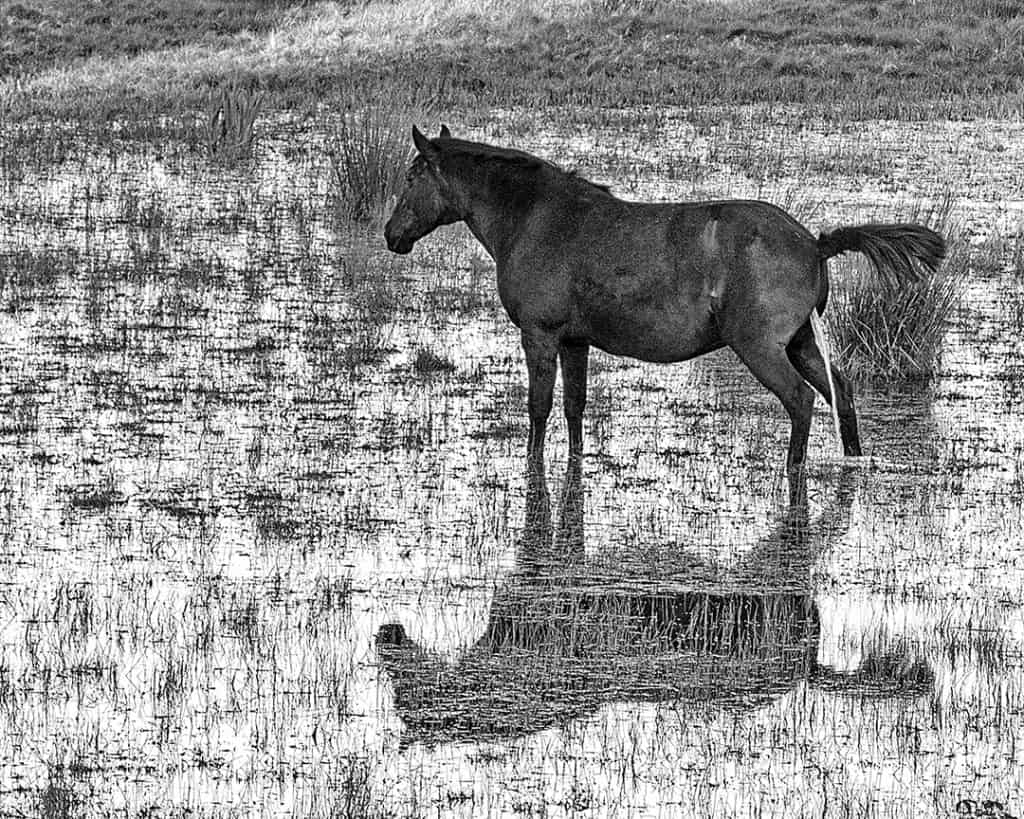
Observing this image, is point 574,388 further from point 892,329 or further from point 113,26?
point 113,26

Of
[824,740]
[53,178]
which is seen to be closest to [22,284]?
[53,178]

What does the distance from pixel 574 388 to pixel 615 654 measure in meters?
3.14

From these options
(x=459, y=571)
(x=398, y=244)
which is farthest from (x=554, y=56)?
(x=459, y=571)

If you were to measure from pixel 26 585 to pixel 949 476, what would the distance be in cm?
449

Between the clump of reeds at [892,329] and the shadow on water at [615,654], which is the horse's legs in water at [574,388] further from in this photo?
the clump of reeds at [892,329]

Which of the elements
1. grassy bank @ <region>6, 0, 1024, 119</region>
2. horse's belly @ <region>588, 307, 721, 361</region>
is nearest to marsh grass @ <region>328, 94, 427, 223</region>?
horse's belly @ <region>588, 307, 721, 361</region>

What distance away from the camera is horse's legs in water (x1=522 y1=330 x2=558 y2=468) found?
8.96 m

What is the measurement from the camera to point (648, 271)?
866cm

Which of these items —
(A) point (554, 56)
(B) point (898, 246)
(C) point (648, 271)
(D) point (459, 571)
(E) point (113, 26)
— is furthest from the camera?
(E) point (113, 26)

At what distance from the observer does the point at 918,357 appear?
11.4m

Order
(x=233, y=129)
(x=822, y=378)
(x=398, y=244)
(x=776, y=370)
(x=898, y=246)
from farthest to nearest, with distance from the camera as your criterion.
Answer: (x=233, y=129) < (x=398, y=244) < (x=822, y=378) < (x=898, y=246) < (x=776, y=370)

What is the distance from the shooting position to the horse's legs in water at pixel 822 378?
894 cm

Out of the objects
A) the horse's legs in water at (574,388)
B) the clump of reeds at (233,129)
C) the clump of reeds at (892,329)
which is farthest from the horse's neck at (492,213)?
the clump of reeds at (233,129)

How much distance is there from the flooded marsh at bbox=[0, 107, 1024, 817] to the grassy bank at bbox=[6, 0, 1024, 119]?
1459 cm
